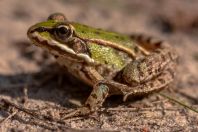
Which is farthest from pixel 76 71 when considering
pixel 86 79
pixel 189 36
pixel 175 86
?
pixel 189 36

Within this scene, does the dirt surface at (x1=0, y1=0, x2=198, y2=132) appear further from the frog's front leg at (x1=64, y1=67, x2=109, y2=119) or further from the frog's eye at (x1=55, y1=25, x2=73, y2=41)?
the frog's eye at (x1=55, y1=25, x2=73, y2=41)

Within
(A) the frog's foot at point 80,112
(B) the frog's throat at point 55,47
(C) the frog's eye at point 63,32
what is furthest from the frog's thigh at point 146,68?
(C) the frog's eye at point 63,32

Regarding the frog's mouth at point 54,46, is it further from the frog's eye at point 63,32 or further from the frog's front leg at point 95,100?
the frog's front leg at point 95,100

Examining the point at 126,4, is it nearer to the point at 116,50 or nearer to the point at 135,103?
the point at 116,50

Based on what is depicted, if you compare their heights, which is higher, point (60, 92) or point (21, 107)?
point (60, 92)

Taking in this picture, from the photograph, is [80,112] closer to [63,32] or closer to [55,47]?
[55,47]

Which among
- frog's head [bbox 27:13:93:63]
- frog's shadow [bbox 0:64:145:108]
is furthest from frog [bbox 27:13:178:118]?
frog's shadow [bbox 0:64:145:108]
